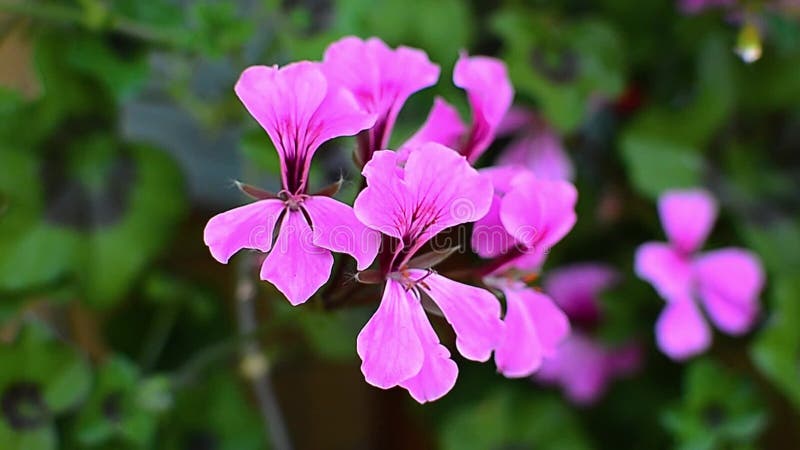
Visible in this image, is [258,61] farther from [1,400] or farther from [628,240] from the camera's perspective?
[628,240]

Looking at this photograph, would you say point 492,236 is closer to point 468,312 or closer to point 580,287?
point 468,312

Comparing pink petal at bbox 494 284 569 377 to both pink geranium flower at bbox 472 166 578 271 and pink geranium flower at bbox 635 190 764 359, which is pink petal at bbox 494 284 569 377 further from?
pink geranium flower at bbox 635 190 764 359

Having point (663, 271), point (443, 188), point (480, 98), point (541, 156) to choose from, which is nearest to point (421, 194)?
point (443, 188)

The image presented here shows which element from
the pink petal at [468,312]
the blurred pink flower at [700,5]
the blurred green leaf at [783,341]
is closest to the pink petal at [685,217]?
the blurred green leaf at [783,341]

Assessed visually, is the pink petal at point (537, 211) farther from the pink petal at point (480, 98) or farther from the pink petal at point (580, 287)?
the pink petal at point (580, 287)

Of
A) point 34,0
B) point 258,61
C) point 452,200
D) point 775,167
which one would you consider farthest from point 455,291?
point 775,167
